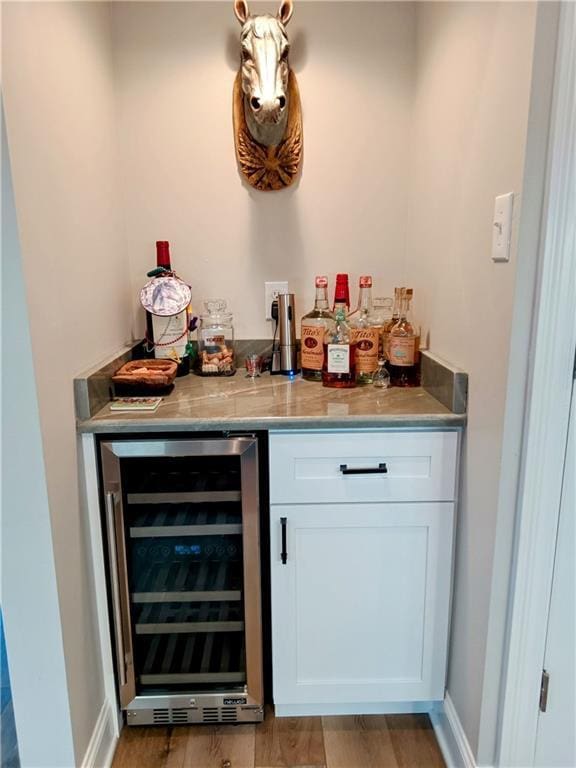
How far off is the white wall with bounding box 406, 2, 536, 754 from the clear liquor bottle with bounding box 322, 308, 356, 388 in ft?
0.82

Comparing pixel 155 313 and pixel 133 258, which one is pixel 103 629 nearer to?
pixel 155 313

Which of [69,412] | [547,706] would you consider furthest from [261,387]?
[547,706]

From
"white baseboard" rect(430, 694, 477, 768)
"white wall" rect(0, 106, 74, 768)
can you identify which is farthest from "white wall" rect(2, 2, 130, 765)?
"white baseboard" rect(430, 694, 477, 768)

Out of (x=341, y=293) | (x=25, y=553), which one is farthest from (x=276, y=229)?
(x=25, y=553)

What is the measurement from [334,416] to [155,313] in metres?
0.71

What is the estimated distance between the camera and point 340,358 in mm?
1498

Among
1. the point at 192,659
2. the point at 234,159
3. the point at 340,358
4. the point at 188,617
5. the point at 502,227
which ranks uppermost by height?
the point at 234,159

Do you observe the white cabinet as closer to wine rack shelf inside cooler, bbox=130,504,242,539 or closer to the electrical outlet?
wine rack shelf inside cooler, bbox=130,504,242,539

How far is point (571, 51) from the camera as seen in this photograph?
2.78ft

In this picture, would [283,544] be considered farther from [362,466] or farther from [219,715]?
[219,715]

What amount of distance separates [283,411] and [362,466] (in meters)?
0.25

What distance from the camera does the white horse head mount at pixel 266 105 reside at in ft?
4.66

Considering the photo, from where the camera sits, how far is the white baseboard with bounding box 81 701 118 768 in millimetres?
1234

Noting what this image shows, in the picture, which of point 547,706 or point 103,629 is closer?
point 547,706
